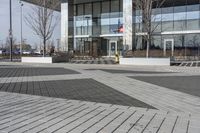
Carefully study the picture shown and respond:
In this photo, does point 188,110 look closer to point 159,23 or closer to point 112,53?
point 159,23

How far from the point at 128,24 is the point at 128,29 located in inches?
27.7

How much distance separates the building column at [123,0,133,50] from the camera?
48.6 m

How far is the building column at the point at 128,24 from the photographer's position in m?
48.6

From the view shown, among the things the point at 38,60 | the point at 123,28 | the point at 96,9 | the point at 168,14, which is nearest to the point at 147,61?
the point at 38,60

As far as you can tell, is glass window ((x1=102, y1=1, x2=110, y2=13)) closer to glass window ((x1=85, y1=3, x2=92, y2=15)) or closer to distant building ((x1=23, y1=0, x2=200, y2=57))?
distant building ((x1=23, y1=0, x2=200, y2=57))

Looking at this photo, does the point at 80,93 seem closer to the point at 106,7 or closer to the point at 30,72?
the point at 30,72

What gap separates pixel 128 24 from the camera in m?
48.9

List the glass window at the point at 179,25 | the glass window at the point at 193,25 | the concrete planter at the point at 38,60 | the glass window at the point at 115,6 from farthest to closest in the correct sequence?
the glass window at the point at 115,6 < the glass window at the point at 179,25 < the glass window at the point at 193,25 < the concrete planter at the point at 38,60

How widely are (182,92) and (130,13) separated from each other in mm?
37297

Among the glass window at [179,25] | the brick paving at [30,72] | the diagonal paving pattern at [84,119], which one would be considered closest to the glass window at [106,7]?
the glass window at [179,25]

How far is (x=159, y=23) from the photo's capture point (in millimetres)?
48094

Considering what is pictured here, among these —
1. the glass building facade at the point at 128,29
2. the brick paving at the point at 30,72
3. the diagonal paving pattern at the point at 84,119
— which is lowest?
the diagonal paving pattern at the point at 84,119

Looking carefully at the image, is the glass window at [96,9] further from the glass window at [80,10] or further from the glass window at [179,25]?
the glass window at [179,25]

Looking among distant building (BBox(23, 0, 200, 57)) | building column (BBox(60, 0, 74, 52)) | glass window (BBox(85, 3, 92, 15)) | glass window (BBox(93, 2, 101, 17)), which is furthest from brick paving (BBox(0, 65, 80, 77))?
glass window (BBox(85, 3, 92, 15))
